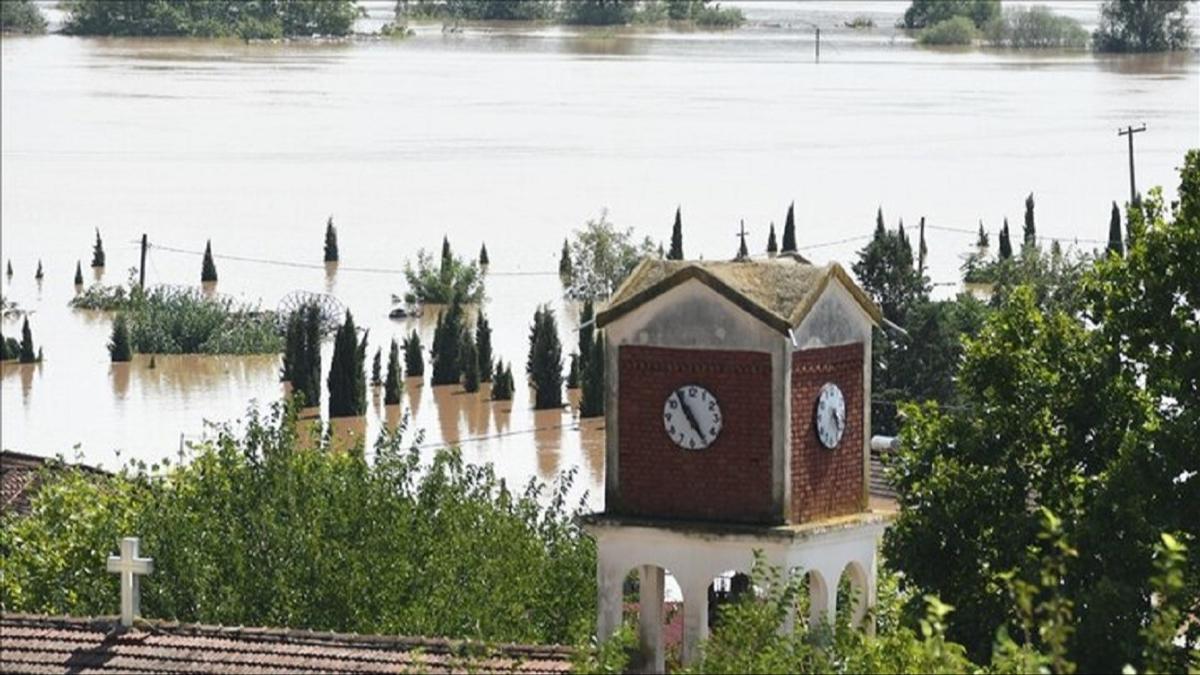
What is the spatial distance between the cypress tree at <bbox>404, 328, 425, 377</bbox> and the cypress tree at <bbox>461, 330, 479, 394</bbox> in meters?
0.83

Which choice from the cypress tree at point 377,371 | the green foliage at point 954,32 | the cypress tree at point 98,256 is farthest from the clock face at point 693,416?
the green foliage at point 954,32

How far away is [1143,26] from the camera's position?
4218 inches

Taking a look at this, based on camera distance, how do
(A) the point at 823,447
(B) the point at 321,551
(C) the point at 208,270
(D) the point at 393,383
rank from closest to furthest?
(A) the point at 823,447
(B) the point at 321,551
(D) the point at 393,383
(C) the point at 208,270

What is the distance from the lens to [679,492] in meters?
19.5

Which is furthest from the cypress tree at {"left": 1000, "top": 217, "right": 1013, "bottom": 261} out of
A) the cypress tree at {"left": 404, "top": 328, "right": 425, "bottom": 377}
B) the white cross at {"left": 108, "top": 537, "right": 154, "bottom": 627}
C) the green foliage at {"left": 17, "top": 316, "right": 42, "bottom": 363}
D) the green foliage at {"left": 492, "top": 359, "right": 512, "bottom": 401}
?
the white cross at {"left": 108, "top": 537, "right": 154, "bottom": 627}

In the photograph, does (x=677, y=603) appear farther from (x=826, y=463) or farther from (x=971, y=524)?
(x=826, y=463)

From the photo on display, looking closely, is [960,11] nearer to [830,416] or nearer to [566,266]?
[566,266]

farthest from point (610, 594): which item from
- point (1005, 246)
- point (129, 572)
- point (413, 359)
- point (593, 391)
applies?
point (1005, 246)

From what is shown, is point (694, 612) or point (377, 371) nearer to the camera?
point (694, 612)

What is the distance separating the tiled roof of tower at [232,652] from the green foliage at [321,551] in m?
2.61

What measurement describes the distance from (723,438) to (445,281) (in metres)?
48.9

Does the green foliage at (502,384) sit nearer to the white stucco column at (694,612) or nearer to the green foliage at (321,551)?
the green foliage at (321,551)

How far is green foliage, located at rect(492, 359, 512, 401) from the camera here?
55750mm

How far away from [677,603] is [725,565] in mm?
6873
